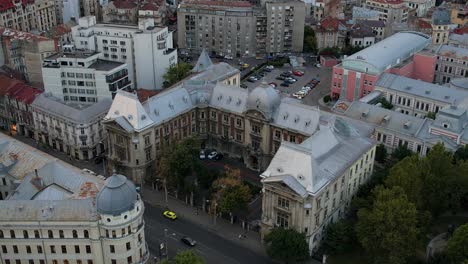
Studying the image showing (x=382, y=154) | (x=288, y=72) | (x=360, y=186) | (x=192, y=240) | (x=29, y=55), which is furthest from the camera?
(x=288, y=72)

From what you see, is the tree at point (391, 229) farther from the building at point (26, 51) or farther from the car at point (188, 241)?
the building at point (26, 51)

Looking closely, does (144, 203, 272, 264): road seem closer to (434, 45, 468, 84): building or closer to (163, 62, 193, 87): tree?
(163, 62, 193, 87): tree

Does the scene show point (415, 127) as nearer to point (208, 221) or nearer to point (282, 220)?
point (282, 220)

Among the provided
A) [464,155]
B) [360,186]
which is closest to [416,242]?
[360,186]

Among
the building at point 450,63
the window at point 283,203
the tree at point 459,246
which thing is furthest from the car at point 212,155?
the building at point 450,63

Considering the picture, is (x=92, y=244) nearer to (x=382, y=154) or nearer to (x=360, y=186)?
(x=360, y=186)

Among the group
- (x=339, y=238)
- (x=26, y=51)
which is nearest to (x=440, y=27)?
(x=339, y=238)

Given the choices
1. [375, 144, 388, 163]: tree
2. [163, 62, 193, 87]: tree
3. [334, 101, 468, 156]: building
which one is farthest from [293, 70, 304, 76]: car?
[375, 144, 388, 163]: tree
